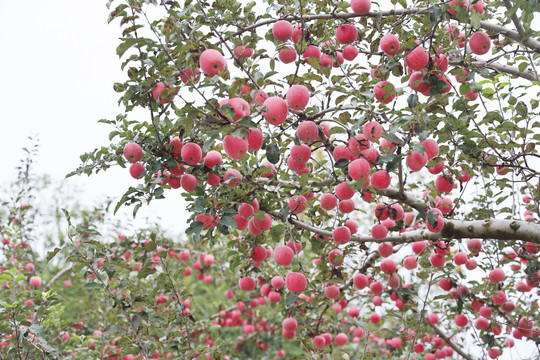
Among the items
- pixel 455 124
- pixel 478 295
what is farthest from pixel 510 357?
pixel 455 124

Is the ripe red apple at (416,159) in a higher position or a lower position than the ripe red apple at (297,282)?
higher

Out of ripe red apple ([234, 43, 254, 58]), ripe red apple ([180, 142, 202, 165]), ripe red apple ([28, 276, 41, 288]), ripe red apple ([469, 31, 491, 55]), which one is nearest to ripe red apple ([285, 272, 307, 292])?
ripe red apple ([180, 142, 202, 165])

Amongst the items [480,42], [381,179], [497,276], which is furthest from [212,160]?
[497,276]

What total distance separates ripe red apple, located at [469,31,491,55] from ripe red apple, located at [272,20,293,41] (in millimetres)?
963

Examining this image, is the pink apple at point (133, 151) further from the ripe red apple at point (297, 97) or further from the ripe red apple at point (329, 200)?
the ripe red apple at point (329, 200)

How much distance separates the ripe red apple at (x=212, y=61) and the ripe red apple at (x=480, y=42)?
1341 mm

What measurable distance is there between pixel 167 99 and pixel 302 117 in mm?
609

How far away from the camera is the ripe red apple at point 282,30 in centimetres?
192

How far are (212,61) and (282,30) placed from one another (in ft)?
1.78

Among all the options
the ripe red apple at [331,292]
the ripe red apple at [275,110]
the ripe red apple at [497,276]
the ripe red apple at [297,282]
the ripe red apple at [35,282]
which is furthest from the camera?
the ripe red apple at [35,282]

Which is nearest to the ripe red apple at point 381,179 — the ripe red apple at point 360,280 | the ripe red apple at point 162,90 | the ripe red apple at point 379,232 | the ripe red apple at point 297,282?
the ripe red apple at point 297,282

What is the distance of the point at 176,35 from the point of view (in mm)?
1668

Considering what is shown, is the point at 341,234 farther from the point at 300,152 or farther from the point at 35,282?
the point at 35,282

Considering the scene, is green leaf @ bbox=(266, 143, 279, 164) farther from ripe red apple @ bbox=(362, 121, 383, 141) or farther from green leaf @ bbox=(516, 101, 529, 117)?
green leaf @ bbox=(516, 101, 529, 117)
